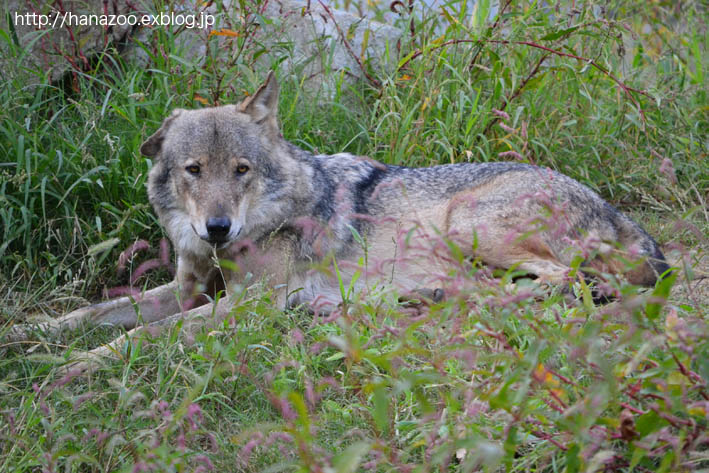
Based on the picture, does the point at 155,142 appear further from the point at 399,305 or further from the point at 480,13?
the point at 480,13

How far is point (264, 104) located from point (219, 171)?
615 millimetres

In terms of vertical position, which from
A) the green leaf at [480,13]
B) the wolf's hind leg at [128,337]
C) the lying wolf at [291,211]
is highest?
the green leaf at [480,13]

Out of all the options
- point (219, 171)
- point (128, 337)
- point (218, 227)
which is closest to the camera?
point (128, 337)

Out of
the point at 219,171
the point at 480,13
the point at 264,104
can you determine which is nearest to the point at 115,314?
the point at 219,171

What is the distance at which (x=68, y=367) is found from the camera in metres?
3.19

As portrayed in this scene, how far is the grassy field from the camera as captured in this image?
6.11ft

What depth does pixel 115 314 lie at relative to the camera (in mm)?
4277

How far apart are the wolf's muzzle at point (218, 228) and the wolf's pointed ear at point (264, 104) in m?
0.82

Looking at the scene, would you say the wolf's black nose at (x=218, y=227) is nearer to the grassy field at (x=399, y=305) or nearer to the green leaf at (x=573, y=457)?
the grassy field at (x=399, y=305)

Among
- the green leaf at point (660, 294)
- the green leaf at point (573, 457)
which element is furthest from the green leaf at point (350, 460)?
the green leaf at point (660, 294)

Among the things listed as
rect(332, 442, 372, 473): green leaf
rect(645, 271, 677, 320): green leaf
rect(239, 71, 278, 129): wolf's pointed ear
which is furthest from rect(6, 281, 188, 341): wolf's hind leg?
rect(645, 271, 677, 320): green leaf

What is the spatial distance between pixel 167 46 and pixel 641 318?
4.57 metres

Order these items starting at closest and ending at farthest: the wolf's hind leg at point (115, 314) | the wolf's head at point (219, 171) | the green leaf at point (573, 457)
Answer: the green leaf at point (573, 457), the wolf's hind leg at point (115, 314), the wolf's head at point (219, 171)

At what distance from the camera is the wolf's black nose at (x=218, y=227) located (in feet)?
12.4
